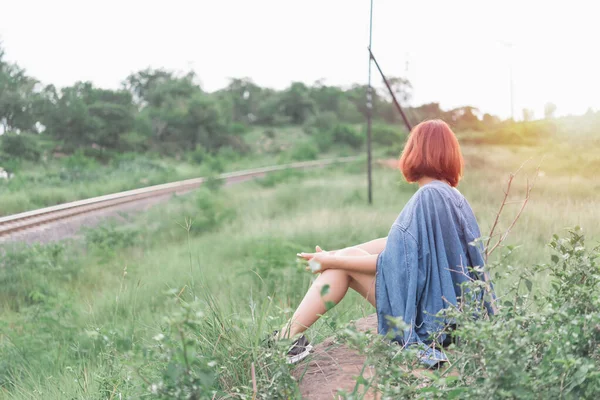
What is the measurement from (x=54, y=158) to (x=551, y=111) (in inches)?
322

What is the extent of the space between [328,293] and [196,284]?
2.33 metres

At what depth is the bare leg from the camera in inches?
112

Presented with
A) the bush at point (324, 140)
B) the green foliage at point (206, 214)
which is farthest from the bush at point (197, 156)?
the bush at point (324, 140)

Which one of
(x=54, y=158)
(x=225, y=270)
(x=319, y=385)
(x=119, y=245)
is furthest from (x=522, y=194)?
(x=54, y=158)

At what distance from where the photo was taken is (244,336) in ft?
9.03

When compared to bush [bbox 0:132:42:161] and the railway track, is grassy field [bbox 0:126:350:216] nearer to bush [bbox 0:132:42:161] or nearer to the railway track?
bush [bbox 0:132:42:161]

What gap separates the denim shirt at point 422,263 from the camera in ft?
9.18

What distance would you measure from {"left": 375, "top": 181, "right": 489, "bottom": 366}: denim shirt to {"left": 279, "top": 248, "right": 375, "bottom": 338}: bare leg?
4.2 inches

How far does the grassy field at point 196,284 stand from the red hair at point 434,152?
37.3 inches

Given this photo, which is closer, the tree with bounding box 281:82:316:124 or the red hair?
the red hair

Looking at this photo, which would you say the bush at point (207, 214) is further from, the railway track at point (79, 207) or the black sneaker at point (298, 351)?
the black sneaker at point (298, 351)

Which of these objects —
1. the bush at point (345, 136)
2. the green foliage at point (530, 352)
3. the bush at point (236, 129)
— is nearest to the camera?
the green foliage at point (530, 352)

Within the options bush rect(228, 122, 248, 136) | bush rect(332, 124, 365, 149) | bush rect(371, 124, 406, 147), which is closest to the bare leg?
bush rect(228, 122, 248, 136)

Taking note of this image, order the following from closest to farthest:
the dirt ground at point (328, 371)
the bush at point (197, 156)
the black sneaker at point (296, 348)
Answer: the dirt ground at point (328, 371)
the black sneaker at point (296, 348)
the bush at point (197, 156)
